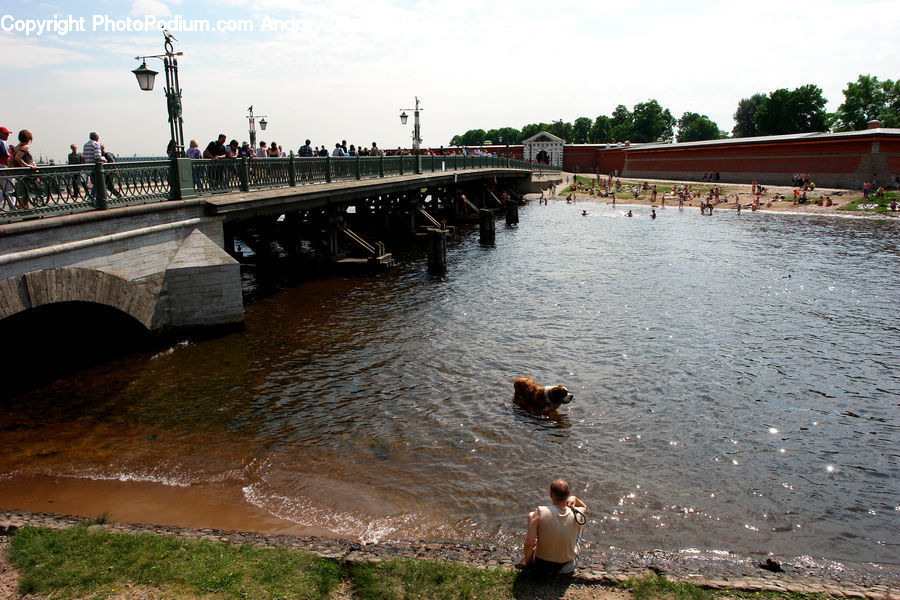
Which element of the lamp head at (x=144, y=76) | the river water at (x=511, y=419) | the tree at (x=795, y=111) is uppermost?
the tree at (x=795, y=111)

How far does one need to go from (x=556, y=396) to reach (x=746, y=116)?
130357 millimetres

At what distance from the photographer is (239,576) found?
5152 mm

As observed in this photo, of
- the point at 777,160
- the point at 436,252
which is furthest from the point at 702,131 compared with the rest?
the point at 436,252

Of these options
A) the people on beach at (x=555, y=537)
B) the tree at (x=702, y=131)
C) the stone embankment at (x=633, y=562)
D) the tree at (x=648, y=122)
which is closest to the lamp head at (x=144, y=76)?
the stone embankment at (x=633, y=562)

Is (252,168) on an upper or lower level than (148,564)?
upper

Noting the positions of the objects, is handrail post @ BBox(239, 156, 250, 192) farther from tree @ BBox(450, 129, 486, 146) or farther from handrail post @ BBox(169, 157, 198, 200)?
tree @ BBox(450, 129, 486, 146)

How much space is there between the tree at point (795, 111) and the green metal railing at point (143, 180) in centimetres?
9601

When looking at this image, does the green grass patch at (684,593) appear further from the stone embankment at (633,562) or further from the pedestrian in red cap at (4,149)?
the pedestrian in red cap at (4,149)

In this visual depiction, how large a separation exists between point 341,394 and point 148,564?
571 centimetres

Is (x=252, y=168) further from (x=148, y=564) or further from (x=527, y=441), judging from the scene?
(x=148, y=564)

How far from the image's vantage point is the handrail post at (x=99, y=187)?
10.5 m

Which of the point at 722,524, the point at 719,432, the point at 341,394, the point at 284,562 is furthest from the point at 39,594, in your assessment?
the point at 719,432

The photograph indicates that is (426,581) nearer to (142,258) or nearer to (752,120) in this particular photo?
(142,258)

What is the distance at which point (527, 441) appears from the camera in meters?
9.27
